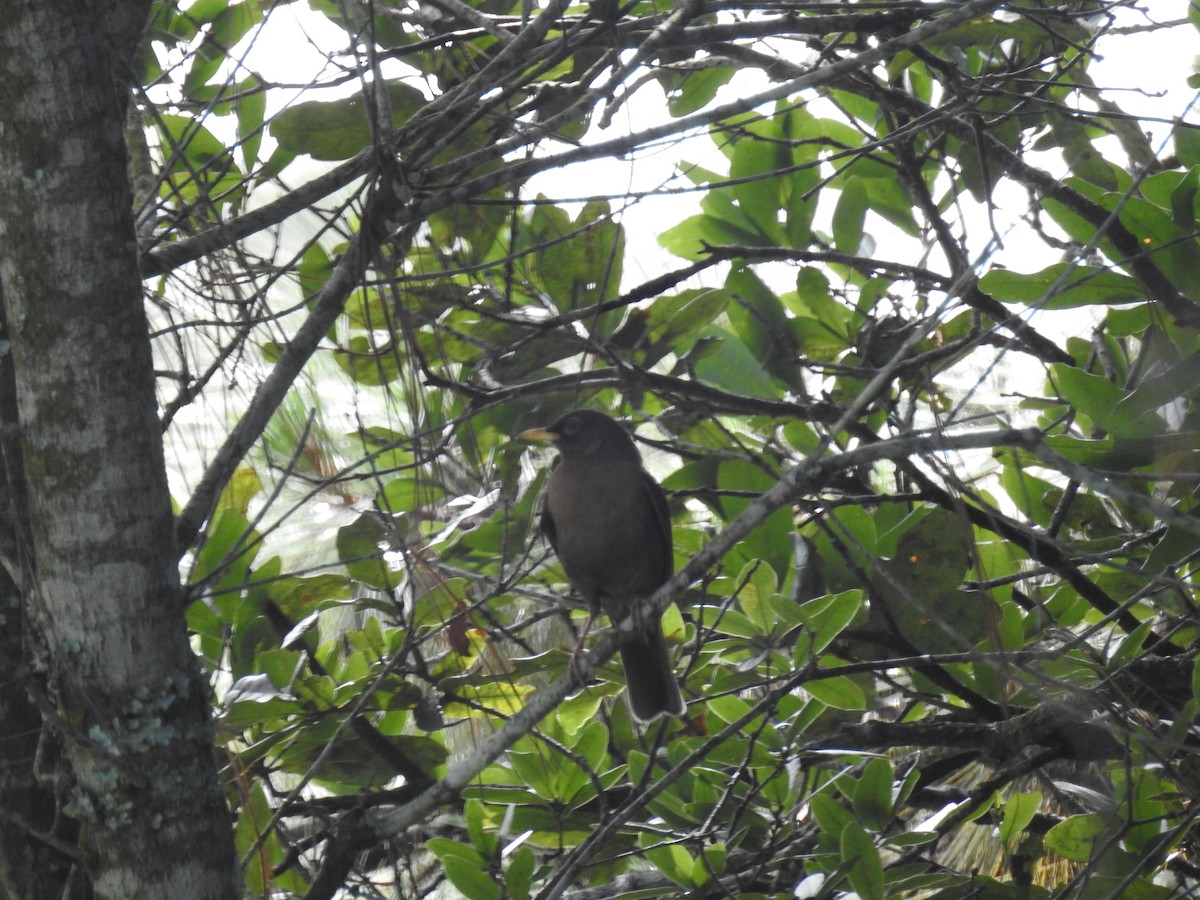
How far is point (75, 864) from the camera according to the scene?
207 centimetres

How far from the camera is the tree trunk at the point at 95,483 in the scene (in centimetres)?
191

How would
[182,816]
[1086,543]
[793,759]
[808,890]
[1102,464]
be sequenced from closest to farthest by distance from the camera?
[182,816]
[808,890]
[1102,464]
[793,759]
[1086,543]

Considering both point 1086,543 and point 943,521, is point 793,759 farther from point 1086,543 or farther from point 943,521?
point 1086,543

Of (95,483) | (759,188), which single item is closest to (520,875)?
(95,483)

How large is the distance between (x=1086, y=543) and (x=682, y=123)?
207 cm

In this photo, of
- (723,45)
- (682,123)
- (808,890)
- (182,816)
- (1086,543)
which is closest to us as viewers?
(182,816)

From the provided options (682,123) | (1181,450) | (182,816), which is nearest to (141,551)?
(182,816)

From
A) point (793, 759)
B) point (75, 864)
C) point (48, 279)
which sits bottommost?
point (793, 759)

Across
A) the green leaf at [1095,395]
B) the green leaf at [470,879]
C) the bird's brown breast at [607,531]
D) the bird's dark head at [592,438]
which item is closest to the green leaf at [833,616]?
the green leaf at [1095,395]

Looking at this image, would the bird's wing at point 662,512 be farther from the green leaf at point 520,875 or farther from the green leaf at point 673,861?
the green leaf at point 520,875

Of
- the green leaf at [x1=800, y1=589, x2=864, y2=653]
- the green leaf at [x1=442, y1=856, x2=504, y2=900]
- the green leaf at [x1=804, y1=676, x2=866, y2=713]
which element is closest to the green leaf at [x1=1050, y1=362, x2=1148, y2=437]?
the green leaf at [x1=800, y1=589, x2=864, y2=653]

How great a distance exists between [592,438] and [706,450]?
42.4 inches

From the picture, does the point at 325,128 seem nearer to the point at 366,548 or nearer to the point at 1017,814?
the point at 366,548

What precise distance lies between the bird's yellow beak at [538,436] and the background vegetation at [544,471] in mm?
69
